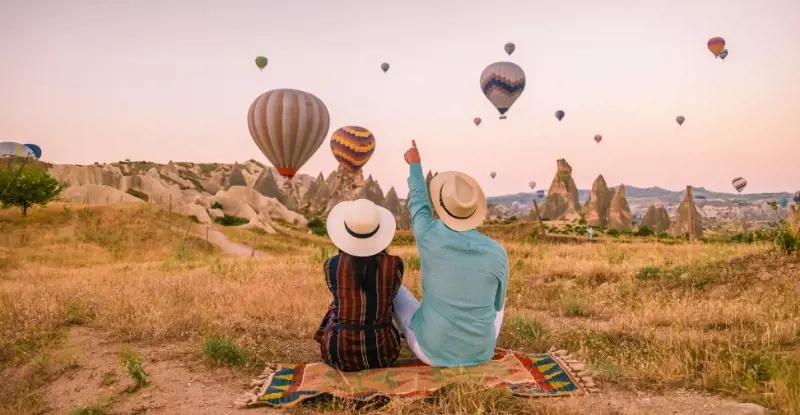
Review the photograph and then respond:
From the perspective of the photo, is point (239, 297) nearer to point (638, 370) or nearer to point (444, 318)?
point (444, 318)

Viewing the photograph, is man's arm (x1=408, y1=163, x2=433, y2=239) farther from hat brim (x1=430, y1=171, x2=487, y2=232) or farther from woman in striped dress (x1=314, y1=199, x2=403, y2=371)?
woman in striped dress (x1=314, y1=199, x2=403, y2=371)

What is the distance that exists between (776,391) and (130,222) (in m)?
40.5

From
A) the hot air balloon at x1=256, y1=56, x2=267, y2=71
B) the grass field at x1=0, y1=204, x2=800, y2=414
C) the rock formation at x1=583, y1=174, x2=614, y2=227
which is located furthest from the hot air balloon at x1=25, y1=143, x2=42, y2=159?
the rock formation at x1=583, y1=174, x2=614, y2=227

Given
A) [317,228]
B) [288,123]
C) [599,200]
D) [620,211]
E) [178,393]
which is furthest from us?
[599,200]

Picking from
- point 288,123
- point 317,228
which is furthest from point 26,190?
point 317,228

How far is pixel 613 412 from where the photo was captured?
511 centimetres

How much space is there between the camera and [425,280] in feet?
18.6

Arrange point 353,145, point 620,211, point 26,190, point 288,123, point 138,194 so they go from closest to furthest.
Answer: point 288,123 < point 353,145 < point 26,190 < point 138,194 < point 620,211

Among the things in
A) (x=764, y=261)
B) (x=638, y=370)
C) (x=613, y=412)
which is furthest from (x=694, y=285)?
(x=613, y=412)

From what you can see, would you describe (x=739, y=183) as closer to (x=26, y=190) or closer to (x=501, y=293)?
(x=26, y=190)

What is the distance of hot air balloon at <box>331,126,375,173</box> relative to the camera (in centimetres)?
2492

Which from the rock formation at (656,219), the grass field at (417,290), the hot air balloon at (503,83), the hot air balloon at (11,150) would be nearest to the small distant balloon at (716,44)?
the hot air balloon at (503,83)

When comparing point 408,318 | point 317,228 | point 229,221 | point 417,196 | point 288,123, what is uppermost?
point 288,123

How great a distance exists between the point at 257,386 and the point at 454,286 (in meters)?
2.08
